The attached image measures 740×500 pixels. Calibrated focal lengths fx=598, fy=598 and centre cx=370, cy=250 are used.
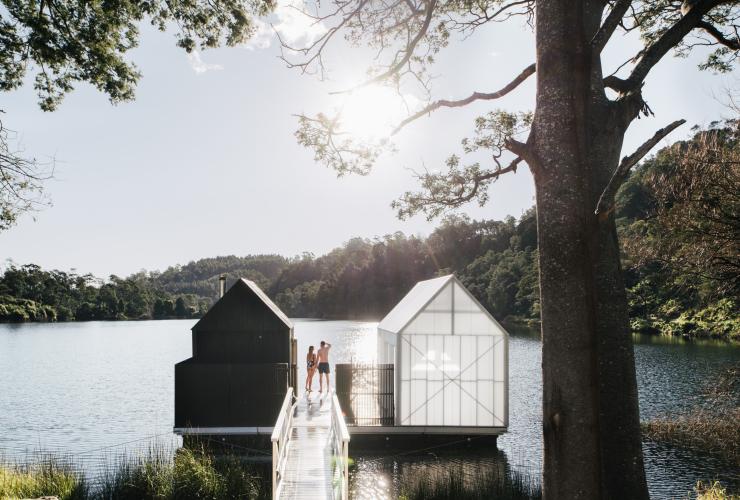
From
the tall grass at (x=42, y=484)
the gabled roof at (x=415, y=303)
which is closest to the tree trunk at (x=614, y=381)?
the tall grass at (x=42, y=484)

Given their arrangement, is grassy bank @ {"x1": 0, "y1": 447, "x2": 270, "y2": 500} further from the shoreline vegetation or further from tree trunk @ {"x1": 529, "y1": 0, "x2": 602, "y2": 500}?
the shoreline vegetation

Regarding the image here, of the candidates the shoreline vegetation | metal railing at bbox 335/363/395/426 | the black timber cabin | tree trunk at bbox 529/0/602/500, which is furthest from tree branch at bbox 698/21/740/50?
the black timber cabin

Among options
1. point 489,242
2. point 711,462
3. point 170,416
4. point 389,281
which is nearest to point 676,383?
point 711,462

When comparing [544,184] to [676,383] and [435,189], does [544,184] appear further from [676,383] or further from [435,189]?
[676,383]

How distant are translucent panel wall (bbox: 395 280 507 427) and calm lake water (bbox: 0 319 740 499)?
109 centimetres

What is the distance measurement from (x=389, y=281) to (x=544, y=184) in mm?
101123

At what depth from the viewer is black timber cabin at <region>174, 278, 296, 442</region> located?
1572 centimetres

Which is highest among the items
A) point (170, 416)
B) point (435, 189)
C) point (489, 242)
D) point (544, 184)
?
point (489, 242)

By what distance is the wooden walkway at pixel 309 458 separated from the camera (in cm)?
995

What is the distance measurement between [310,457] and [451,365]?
231 inches

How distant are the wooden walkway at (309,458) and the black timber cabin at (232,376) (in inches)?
44.5

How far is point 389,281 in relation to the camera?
107 metres

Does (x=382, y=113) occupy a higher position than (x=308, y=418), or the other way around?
(x=382, y=113)

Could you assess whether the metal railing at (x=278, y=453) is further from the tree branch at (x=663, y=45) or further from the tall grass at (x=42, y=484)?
the tree branch at (x=663, y=45)
